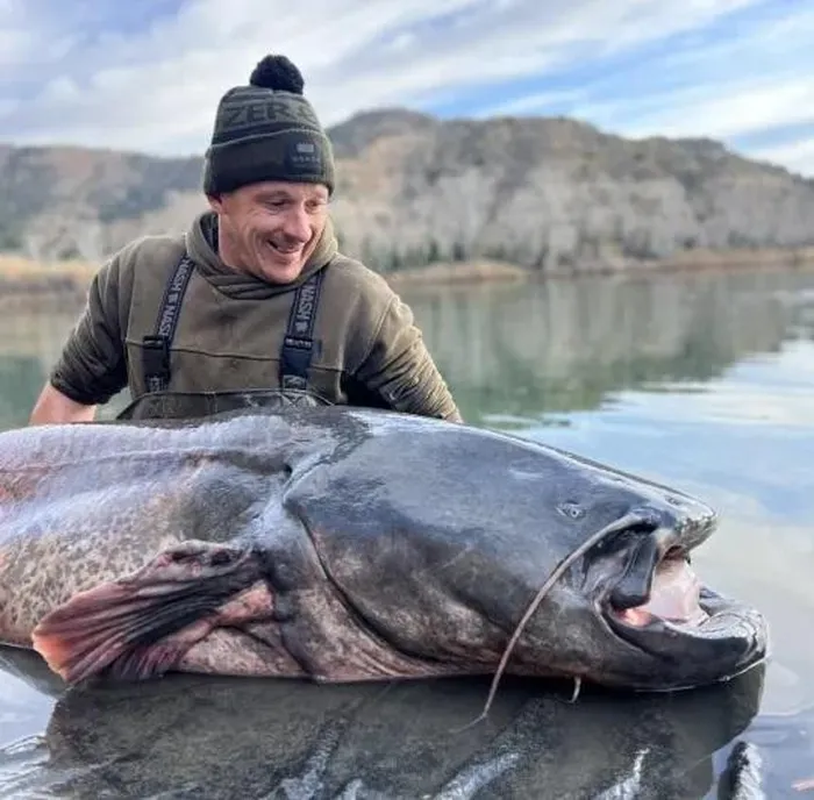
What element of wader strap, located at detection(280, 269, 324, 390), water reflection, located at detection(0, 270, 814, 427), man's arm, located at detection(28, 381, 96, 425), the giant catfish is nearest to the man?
wader strap, located at detection(280, 269, 324, 390)

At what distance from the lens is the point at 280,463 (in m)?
3.28

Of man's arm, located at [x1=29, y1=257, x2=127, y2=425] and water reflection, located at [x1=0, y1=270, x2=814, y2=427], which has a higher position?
man's arm, located at [x1=29, y1=257, x2=127, y2=425]

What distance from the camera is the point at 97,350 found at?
15.4 ft

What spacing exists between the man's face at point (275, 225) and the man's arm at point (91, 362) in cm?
61

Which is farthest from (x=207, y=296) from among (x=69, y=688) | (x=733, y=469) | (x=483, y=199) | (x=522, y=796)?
(x=483, y=199)

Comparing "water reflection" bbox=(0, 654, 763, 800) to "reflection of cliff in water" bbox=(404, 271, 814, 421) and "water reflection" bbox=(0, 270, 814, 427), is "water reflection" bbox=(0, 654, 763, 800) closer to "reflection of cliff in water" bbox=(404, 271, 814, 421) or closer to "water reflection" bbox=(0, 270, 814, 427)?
"water reflection" bbox=(0, 270, 814, 427)

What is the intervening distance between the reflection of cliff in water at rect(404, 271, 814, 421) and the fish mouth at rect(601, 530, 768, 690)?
16.4ft

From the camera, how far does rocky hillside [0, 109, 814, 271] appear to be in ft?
184

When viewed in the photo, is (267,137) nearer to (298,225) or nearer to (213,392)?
(298,225)

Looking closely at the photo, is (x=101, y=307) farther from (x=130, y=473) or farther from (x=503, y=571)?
(x=503, y=571)

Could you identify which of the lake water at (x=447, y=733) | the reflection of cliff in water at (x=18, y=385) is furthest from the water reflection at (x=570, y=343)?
the lake water at (x=447, y=733)

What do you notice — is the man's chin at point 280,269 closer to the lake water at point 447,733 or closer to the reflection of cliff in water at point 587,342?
the lake water at point 447,733

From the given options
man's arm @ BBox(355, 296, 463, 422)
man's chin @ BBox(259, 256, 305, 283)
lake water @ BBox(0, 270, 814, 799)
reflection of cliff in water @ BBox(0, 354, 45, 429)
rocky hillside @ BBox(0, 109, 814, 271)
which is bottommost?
lake water @ BBox(0, 270, 814, 799)

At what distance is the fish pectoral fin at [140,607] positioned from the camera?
9.91ft
